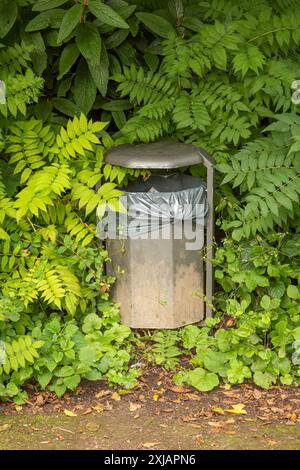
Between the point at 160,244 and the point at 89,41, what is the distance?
1.45 meters

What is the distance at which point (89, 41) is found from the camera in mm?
5727

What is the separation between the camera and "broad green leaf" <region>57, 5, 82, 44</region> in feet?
18.3

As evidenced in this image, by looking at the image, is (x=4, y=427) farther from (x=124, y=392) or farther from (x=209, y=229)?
(x=209, y=229)

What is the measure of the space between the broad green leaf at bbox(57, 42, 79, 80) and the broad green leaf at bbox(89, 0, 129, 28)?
13.6 inches

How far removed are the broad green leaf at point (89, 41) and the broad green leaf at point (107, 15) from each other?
0.47 feet

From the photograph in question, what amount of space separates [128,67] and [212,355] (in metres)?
2.27

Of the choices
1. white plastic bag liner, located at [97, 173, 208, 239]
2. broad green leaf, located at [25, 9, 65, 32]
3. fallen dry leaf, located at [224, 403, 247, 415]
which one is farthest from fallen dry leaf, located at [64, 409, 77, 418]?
broad green leaf, located at [25, 9, 65, 32]

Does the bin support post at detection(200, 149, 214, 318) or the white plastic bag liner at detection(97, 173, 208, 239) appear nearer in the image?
the white plastic bag liner at detection(97, 173, 208, 239)

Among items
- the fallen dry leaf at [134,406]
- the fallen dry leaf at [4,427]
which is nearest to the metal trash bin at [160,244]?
the fallen dry leaf at [134,406]

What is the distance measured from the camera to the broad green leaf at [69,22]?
219 inches

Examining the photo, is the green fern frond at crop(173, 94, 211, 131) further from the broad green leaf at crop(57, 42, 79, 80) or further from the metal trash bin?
the broad green leaf at crop(57, 42, 79, 80)

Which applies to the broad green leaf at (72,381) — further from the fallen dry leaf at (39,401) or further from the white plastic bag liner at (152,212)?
the white plastic bag liner at (152,212)

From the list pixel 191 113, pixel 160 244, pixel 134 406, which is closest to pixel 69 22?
pixel 191 113

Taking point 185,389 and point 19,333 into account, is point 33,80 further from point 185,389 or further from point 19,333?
point 185,389
